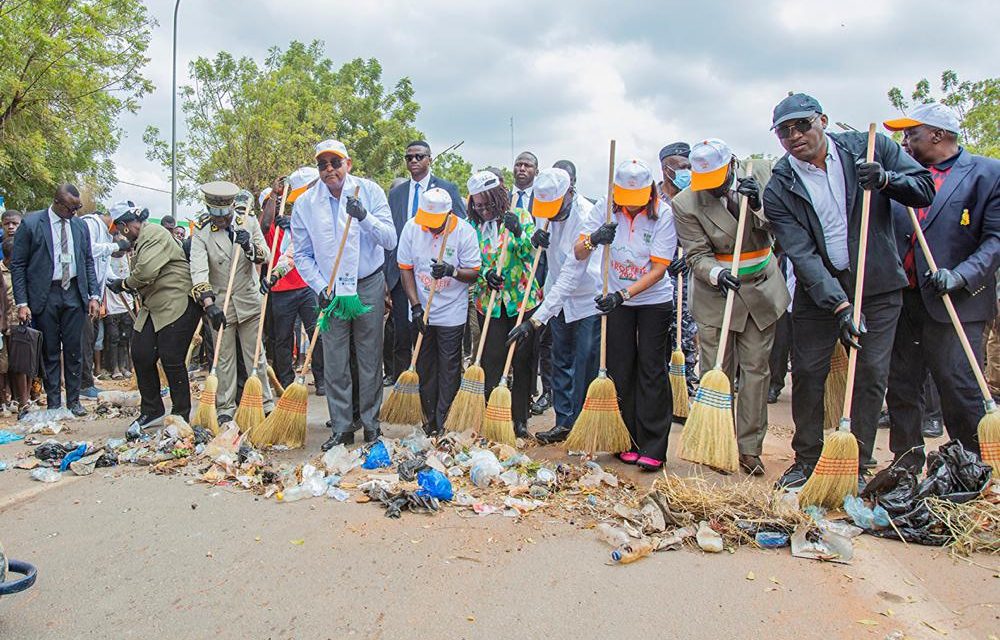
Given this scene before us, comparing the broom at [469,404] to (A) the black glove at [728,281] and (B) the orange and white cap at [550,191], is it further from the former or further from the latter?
(A) the black glove at [728,281]

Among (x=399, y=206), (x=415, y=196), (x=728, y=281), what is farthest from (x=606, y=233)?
(x=399, y=206)

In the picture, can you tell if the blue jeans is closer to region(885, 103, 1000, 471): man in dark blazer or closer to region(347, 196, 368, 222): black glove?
region(347, 196, 368, 222): black glove

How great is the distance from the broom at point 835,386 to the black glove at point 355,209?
3.23m

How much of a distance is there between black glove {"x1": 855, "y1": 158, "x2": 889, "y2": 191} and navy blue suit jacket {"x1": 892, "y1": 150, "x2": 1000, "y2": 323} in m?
0.72

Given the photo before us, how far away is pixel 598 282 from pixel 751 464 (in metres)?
1.67

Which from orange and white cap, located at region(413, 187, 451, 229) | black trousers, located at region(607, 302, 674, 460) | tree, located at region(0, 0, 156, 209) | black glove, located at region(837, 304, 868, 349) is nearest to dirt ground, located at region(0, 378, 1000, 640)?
black glove, located at region(837, 304, 868, 349)

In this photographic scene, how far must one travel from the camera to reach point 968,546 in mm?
3217

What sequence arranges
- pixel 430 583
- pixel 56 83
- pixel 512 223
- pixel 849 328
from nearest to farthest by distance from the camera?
1. pixel 430 583
2. pixel 849 328
3. pixel 512 223
4. pixel 56 83

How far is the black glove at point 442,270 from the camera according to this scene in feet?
17.2

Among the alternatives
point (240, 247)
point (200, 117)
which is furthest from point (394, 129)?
point (240, 247)

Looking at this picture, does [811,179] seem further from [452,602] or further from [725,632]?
[452,602]

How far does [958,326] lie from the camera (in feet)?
12.5

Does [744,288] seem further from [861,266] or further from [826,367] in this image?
[861,266]

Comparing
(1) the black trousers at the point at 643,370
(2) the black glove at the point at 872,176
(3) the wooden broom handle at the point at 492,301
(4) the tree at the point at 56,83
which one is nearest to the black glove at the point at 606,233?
(1) the black trousers at the point at 643,370
